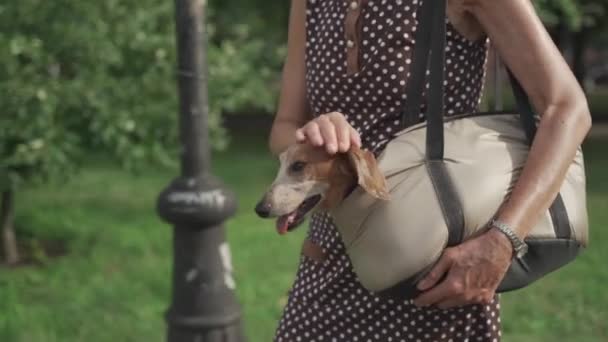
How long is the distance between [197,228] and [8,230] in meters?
3.49

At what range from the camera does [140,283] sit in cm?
638

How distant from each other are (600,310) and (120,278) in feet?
10.3

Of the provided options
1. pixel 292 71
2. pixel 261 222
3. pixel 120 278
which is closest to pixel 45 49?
pixel 120 278

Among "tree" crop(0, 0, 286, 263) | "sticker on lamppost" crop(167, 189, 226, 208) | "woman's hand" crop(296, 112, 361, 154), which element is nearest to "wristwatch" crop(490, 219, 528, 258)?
"woman's hand" crop(296, 112, 361, 154)

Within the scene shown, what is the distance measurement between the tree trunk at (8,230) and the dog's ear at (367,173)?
20.2 feet

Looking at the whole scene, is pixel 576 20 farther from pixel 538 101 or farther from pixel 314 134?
pixel 314 134

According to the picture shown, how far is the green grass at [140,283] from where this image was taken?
5.35 m

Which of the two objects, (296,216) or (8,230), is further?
(8,230)

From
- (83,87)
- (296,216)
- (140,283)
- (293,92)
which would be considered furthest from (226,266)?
(296,216)

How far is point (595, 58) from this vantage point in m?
53.4

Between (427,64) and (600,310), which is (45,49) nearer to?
(600,310)

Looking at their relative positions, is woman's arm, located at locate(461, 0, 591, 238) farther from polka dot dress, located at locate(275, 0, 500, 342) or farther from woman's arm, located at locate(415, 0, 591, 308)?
polka dot dress, located at locate(275, 0, 500, 342)

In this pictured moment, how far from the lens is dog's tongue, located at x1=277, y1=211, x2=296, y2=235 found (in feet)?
5.23

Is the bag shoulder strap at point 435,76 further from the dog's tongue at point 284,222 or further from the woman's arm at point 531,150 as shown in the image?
the dog's tongue at point 284,222
